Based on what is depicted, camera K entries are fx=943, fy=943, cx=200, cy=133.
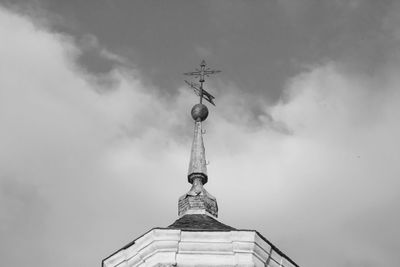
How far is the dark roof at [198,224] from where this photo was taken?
19.1 m

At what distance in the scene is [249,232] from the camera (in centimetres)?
1836

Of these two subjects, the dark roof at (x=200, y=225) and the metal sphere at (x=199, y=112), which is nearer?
the dark roof at (x=200, y=225)

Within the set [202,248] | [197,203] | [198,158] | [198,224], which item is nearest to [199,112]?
[198,158]

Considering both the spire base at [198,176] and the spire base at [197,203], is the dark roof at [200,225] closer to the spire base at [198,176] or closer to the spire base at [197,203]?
the spire base at [197,203]

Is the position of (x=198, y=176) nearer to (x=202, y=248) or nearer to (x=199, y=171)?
(x=199, y=171)

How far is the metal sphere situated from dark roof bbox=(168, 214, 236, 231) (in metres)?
3.43

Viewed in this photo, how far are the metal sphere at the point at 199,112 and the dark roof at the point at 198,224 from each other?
135 inches

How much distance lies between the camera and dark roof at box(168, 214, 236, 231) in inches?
752

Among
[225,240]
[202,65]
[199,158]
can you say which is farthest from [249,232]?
[202,65]

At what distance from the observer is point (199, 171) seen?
2314cm

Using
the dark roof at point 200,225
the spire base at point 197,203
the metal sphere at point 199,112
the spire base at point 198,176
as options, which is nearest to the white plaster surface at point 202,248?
the dark roof at point 200,225

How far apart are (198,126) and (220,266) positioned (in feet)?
21.1

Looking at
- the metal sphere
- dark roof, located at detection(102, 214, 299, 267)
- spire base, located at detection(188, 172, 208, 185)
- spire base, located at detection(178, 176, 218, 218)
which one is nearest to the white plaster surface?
dark roof, located at detection(102, 214, 299, 267)

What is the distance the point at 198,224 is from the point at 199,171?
3.21m
